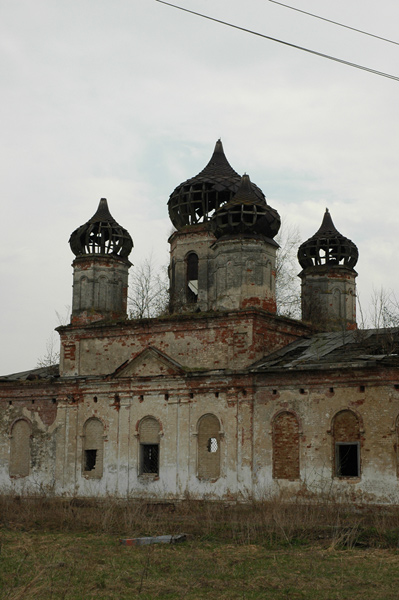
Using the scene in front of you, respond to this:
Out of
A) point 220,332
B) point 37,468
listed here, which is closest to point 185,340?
point 220,332

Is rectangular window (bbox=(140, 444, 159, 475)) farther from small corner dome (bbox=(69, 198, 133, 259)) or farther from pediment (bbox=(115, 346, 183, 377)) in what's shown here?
small corner dome (bbox=(69, 198, 133, 259))

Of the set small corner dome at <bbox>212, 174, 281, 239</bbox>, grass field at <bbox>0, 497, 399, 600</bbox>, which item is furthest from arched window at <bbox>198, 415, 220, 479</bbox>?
small corner dome at <bbox>212, 174, 281, 239</bbox>

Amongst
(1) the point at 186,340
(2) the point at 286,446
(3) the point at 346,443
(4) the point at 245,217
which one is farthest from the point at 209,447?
(4) the point at 245,217

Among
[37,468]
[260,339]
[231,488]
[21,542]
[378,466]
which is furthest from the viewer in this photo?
[37,468]

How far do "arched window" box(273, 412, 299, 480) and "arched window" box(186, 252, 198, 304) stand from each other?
6.93 m

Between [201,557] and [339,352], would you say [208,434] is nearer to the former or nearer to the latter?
[339,352]

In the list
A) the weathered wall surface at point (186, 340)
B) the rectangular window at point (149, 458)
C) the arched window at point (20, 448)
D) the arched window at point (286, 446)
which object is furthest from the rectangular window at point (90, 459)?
the arched window at point (286, 446)

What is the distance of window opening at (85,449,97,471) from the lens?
25.9 m

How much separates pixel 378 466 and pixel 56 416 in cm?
1175

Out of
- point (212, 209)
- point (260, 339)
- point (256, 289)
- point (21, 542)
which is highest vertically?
point (212, 209)

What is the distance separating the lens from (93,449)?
2589 centimetres

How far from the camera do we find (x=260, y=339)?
24.3 meters

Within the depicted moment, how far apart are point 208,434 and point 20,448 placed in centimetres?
791

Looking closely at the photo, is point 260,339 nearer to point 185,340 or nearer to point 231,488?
point 185,340
